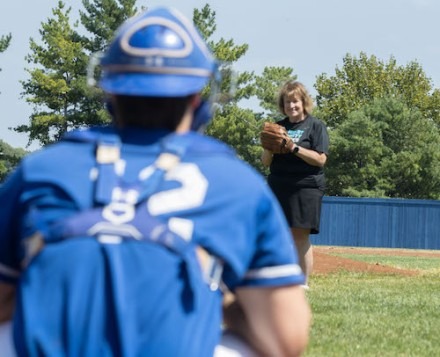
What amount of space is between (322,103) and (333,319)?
215 feet

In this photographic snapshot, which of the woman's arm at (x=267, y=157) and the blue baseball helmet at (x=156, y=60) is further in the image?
the woman's arm at (x=267, y=157)

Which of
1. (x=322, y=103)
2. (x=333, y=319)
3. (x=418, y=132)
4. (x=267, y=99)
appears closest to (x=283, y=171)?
(x=333, y=319)

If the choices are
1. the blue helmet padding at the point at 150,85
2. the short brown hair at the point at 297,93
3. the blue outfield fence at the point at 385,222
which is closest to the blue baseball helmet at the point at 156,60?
the blue helmet padding at the point at 150,85

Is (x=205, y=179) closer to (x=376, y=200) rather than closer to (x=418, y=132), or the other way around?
(x=376, y=200)

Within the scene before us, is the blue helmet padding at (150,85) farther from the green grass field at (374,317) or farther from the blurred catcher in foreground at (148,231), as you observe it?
the green grass field at (374,317)

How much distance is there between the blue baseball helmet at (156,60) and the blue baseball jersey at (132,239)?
11 cm

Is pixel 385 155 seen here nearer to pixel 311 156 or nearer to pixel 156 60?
pixel 311 156

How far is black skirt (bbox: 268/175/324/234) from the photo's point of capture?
971 cm

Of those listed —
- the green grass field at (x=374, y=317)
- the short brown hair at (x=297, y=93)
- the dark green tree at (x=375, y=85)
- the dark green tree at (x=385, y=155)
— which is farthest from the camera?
the dark green tree at (x=375, y=85)

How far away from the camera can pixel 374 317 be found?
330 inches

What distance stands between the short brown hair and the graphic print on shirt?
0.20 m

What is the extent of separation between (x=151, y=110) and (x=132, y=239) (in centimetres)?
33

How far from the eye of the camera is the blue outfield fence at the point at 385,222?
42.2m

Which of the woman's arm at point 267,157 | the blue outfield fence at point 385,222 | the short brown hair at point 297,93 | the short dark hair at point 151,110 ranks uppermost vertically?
the short brown hair at point 297,93
